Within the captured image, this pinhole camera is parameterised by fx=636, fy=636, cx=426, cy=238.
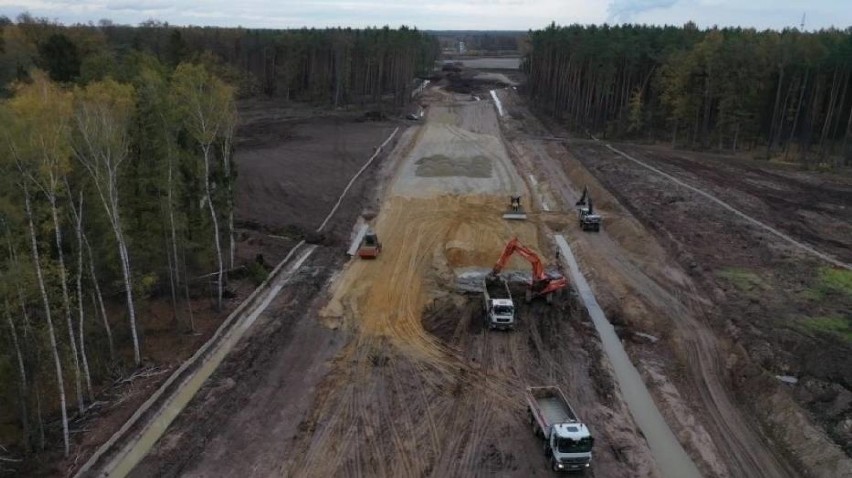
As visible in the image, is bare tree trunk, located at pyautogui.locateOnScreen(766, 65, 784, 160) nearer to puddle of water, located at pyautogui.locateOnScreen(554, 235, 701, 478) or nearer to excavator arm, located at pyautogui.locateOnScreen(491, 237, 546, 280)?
puddle of water, located at pyautogui.locateOnScreen(554, 235, 701, 478)

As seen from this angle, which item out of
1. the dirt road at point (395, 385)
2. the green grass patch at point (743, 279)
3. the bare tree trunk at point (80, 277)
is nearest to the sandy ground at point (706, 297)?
the green grass patch at point (743, 279)

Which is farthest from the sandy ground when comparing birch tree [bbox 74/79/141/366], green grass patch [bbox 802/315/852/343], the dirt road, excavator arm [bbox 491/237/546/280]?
birch tree [bbox 74/79/141/366]

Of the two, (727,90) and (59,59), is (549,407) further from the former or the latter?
(727,90)

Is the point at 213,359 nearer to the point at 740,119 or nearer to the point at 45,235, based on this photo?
the point at 45,235

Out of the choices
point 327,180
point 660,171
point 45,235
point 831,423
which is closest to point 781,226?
point 660,171

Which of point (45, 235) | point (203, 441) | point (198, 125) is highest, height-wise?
point (198, 125)

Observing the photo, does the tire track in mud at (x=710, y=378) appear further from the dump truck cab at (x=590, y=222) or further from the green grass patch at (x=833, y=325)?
the dump truck cab at (x=590, y=222)

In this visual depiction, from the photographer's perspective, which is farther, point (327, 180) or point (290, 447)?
point (327, 180)
